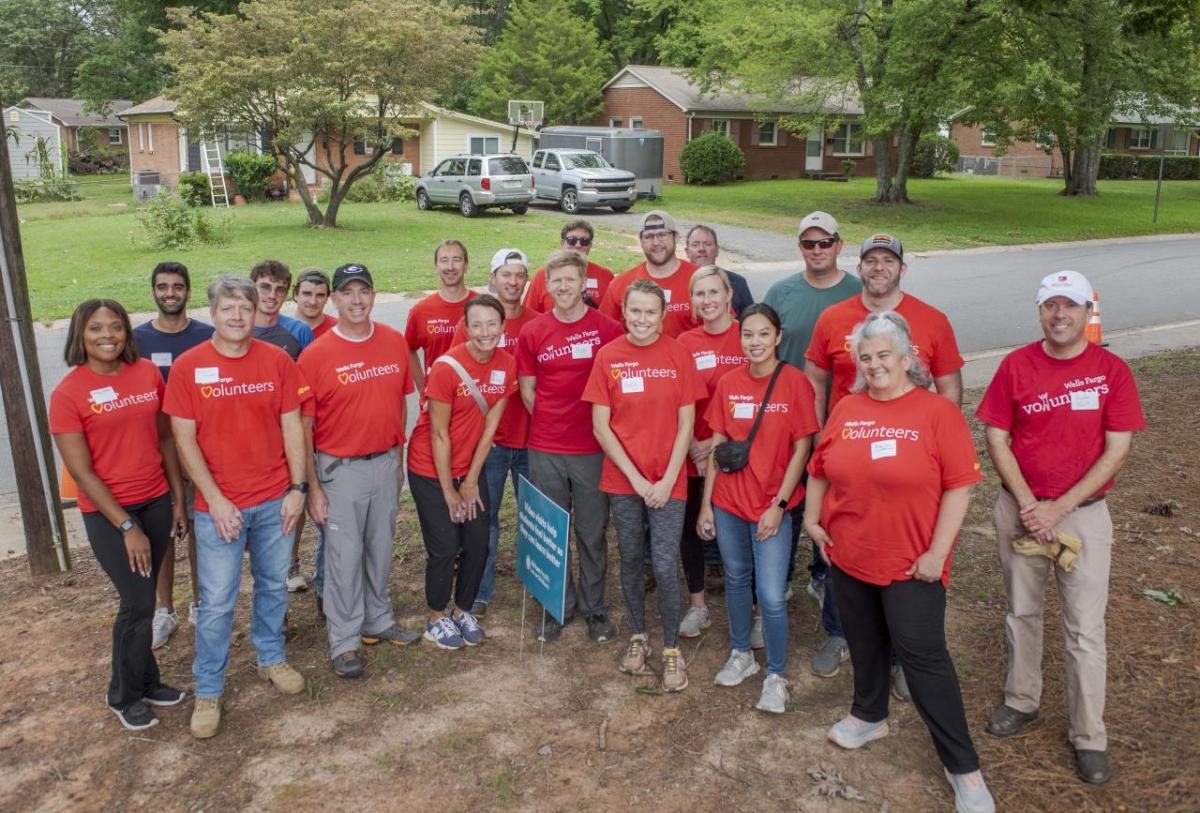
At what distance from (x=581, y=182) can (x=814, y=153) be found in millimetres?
20011

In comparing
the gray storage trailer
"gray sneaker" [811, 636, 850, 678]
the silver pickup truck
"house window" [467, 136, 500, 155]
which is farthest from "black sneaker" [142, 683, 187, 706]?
"house window" [467, 136, 500, 155]

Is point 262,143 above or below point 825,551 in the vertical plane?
above

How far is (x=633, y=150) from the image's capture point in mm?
32906

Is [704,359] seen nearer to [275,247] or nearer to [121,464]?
[121,464]

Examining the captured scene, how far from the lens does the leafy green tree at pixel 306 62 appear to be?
22.6m

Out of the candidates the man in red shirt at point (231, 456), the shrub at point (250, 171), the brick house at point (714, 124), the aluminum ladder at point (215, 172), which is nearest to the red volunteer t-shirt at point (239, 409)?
the man in red shirt at point (231, 456)

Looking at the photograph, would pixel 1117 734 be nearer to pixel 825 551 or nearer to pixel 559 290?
pixel 825 551

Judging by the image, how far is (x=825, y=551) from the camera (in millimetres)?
4016

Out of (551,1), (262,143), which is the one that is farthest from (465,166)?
(551,1)

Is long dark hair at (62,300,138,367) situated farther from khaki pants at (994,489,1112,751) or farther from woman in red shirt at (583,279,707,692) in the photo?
khaki pants at (994,489,1112,751)

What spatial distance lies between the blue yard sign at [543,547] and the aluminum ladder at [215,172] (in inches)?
1243

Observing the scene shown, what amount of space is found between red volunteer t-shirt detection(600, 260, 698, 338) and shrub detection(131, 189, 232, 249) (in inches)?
692

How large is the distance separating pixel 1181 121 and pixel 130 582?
30.3 metres

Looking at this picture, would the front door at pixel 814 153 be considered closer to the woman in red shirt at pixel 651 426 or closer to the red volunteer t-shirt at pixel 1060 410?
the woman in red shirt at pixel 651 426
